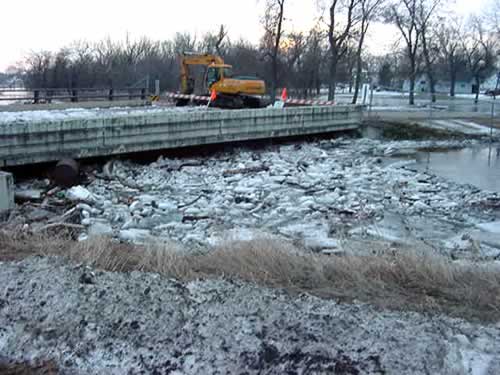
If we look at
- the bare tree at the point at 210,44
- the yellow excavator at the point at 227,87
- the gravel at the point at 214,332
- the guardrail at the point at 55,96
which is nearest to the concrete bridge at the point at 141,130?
the yellow excavator at the point at 227,87

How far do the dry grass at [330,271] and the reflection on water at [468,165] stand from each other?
331 inches

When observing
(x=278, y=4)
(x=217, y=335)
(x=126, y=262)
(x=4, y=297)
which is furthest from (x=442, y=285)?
(x=278, y=4)

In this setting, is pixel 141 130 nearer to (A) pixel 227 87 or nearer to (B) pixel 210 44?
(A) pixel 227 87

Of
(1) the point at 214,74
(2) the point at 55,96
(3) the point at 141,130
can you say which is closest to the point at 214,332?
(3) the point at 141,130

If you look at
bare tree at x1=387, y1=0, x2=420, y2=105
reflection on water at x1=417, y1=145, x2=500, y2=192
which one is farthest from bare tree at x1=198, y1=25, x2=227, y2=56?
reflection on water at x1=417, y1=145, x2=500, y2=192

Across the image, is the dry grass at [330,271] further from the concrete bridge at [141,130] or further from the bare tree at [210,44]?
the bare tree at [210,44]

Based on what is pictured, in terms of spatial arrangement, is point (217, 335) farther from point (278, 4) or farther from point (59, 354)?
point (278, 4)

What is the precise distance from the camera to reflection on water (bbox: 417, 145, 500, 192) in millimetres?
13992

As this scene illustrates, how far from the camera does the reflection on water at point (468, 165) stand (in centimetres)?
1399

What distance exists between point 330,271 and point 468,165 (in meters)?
12.6

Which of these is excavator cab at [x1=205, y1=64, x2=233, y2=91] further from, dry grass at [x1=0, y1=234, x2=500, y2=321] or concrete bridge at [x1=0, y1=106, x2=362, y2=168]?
dry grass at [x1=0, y1=234, x2=500, y2=321]

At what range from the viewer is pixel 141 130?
16172 mm

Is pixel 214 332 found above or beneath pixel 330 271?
beneath

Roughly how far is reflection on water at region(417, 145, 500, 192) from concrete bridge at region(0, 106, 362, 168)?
5.28 metres
